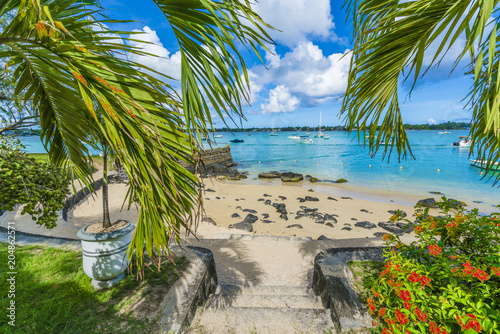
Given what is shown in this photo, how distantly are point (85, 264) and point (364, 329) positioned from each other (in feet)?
10.4

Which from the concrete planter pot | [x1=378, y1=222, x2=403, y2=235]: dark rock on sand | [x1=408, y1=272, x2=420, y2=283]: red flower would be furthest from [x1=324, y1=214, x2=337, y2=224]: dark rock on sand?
the concrete planter pot

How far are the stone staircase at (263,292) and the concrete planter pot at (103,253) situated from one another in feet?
3.91

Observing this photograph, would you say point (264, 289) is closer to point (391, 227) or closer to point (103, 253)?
point (103, 253)

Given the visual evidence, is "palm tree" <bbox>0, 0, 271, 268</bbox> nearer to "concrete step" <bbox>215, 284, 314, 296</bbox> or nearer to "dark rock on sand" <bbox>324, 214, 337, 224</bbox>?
"concrete step" <bbox>215, 284, 314, 296</bbox>

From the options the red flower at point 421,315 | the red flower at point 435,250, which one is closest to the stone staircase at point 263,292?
the red flower at point 421,315

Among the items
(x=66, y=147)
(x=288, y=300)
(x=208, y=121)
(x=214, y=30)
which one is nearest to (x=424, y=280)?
(x=288, y=300)

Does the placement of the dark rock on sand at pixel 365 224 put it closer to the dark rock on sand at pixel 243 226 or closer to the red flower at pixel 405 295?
the dark rock on sand at pixel 243 226

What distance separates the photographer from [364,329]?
6.77 ft

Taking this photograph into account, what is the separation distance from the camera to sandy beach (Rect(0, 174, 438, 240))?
263 inches

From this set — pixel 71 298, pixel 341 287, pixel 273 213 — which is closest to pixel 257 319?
pixel 341 287

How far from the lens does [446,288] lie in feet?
5.73

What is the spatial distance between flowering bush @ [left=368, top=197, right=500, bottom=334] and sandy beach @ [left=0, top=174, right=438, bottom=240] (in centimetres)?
484

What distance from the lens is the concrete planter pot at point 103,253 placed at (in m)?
2.62

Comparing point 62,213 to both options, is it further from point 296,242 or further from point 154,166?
point 154,166
